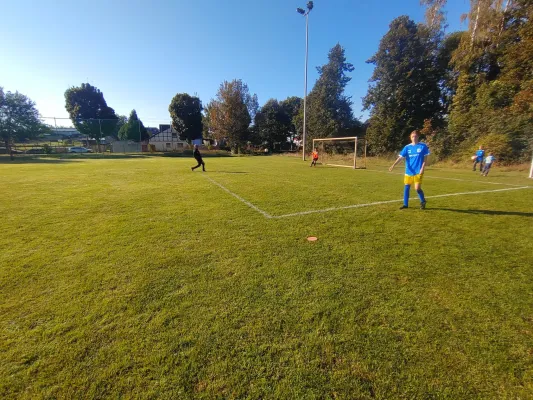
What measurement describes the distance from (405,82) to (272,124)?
2666 cm

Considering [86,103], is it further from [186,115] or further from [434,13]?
[434,13]

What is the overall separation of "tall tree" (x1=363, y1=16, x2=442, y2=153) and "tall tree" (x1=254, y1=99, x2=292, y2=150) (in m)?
23.3

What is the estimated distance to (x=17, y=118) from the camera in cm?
3150

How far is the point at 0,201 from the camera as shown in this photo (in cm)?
709

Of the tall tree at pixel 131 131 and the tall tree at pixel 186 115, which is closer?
the tall tree at pixel 131 131

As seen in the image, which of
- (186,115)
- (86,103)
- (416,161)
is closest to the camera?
(416,161)

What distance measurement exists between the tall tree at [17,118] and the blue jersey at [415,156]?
43781 mm

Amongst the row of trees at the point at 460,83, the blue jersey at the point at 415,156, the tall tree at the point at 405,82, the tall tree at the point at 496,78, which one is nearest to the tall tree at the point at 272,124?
the row of trees at the point at 460,83

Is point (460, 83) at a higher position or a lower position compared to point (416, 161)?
higher

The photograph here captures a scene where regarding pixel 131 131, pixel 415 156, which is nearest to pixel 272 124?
pixel 131 131

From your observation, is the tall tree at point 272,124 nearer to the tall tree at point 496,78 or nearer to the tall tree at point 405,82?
the tall tree at point 405,82

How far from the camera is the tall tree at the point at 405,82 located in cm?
2602

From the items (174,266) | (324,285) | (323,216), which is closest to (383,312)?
(324,285)

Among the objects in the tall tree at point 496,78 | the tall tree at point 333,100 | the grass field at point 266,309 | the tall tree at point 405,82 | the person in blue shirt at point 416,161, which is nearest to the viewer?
the grass field at point 266,309
